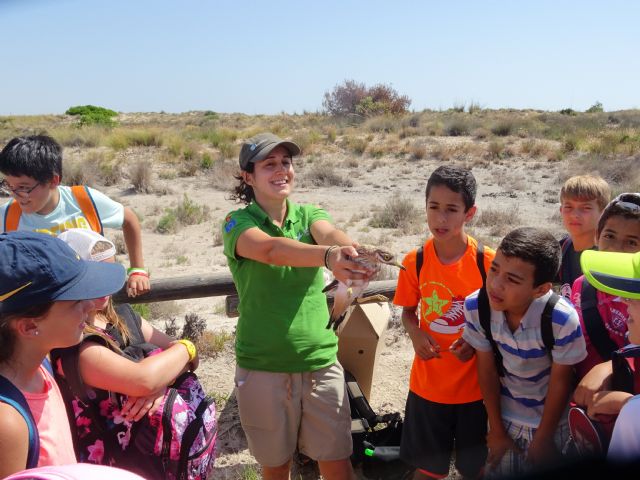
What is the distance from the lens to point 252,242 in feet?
7.88

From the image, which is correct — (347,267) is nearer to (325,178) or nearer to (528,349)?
(528,349)

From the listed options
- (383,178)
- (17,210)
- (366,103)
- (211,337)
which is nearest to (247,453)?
(211,337)

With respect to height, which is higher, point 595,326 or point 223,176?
point 595,326

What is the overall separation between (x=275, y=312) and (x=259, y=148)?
0.74 metres

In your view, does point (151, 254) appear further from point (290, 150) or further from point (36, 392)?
point (36, 392)

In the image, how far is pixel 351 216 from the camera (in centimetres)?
1139

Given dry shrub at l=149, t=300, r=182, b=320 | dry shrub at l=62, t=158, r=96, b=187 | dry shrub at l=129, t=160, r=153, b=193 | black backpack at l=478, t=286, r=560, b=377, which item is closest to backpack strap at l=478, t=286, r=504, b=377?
black backpack at l=478, t=286, r=560, b=377

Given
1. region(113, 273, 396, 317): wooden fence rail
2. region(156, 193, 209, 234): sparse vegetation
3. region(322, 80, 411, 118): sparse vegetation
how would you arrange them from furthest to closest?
region(322, 80, 411, 118): sparse vegetation
region(156, 193, 209, 234): sparse vegetation
region(113, 273, 396, 317): wooden fence rail

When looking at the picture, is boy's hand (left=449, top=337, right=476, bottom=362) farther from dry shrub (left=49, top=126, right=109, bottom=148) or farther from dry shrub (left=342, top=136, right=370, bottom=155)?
dry shrub (left=49, top=126, right=109, bottom=148)

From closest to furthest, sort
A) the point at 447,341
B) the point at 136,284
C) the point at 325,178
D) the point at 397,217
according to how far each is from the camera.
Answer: the point at 447,341 → the point at 136,284 → the point at 397,217 → the point at 325,178

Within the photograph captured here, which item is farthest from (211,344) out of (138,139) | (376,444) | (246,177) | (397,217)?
(138,139)

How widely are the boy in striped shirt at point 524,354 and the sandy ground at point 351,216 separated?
157cm

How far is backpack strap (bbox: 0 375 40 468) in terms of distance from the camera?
1.48m

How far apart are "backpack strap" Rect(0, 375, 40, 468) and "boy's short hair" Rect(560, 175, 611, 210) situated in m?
2.49
